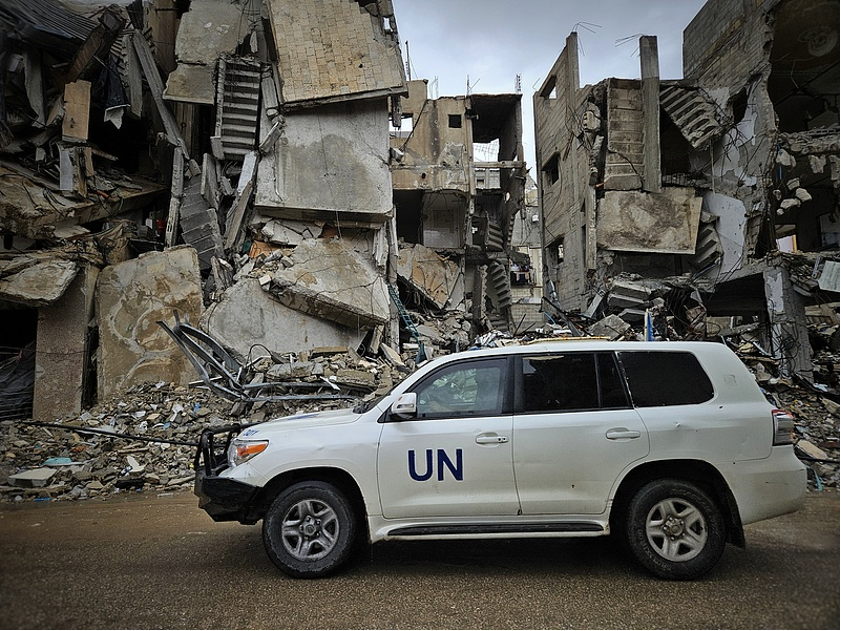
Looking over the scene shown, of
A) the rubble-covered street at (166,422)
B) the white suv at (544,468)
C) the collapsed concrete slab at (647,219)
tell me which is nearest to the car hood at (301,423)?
the white suv at (544,468)

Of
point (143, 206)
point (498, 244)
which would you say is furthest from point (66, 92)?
point (498, 244)

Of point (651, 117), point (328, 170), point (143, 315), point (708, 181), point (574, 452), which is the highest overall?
point (651, 117)

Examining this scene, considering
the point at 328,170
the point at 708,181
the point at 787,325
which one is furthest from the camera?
the point at 708,181

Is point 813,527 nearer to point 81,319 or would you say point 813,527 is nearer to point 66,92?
point 81,319

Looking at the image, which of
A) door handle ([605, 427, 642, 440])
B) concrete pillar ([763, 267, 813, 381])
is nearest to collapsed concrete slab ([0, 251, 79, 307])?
door handle ([605, 427, 642, 440])

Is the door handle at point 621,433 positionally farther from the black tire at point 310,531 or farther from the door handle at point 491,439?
the black tire at point 310,531

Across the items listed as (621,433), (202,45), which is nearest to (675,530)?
(621,433)

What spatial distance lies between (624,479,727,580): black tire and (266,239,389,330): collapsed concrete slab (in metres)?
8.90

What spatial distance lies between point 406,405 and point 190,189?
39.6 feet

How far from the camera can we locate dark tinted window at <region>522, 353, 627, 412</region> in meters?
3.81

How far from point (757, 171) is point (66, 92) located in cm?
1761

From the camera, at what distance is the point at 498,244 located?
76.8 feet

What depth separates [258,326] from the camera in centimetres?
1141

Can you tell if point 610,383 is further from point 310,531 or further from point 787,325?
point 787,325
